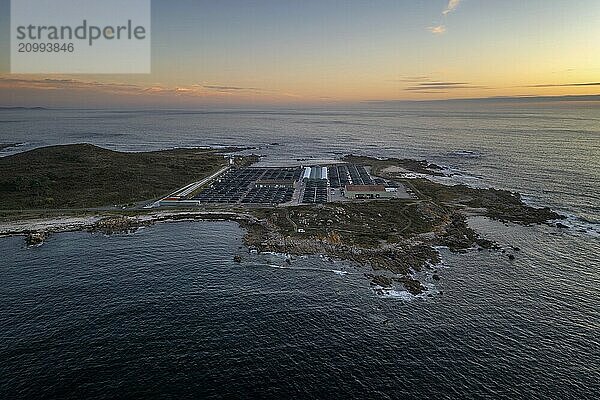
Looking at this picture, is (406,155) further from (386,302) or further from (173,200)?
(386,302)

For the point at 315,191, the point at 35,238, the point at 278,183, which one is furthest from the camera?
the point at 278,183

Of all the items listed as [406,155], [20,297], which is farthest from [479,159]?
[20,297]

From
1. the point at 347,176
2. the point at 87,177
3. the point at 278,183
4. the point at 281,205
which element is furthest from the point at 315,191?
the point at 87,177

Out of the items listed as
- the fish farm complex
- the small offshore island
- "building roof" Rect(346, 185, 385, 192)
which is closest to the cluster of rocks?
the small offshore island

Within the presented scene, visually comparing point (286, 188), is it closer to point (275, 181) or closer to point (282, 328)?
point (275, 181)

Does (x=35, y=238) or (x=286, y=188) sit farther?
(x=286, y=188)

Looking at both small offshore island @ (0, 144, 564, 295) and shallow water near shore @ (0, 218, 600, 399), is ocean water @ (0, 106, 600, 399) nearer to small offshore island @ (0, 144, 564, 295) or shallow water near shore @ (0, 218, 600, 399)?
shallow water near shore @ (0, 218, 600, 399)

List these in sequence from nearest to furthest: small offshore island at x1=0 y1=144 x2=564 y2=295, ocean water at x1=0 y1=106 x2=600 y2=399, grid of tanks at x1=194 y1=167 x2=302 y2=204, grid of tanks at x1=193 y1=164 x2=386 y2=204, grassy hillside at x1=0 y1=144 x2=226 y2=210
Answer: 1. ocean water at x1=0 y1=106 x2=600 y2=399
2. small offshore island at x1=0 y1=144 x2=564 y2=295
3. grassy hillside at x1=0 y1=144 x2=226 y2=210
4. grid of tanks at x1=194 y1=167 x2=302 y2=204
5. grid of tanks at x1=193 y1=164 x2=386 y2=204

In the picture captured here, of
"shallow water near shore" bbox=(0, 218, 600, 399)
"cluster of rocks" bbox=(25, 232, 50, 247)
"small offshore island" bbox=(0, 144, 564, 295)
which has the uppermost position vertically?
"small offshore island" bbox=(0, 144, 564, 295)
